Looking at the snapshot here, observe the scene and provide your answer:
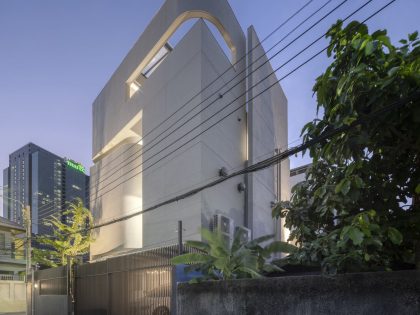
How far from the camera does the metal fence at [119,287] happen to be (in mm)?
10953

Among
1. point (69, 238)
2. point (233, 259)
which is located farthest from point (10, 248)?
point (233, 259)

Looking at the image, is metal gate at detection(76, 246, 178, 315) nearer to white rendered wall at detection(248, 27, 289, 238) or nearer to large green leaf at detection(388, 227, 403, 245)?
large green leaf at detection(388, 227, 403, 245)

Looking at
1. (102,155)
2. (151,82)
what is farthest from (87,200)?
(151,82)

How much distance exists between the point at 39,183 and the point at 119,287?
1299 centimetres

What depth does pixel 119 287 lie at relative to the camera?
43.1 feet

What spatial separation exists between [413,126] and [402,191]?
1068mm

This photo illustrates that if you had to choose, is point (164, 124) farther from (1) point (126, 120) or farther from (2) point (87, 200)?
(2) point (87, 200)

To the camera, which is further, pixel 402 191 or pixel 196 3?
pixel 196 3

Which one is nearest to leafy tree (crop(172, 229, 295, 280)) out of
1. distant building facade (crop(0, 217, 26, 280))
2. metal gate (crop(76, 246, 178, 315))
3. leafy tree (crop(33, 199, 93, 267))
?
metal gate (crop(76, 246, 178, 315))

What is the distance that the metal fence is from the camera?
1095cm

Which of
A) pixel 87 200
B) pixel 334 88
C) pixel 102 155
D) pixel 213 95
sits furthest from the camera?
pixel 87 200

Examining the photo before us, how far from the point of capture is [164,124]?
1836 centimetres

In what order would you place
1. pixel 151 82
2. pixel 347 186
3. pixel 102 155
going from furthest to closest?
pixel 102 155, pixel 151 82, pixel 347 186

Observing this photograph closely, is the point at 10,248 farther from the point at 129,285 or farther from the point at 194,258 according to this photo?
the point at 194,258
